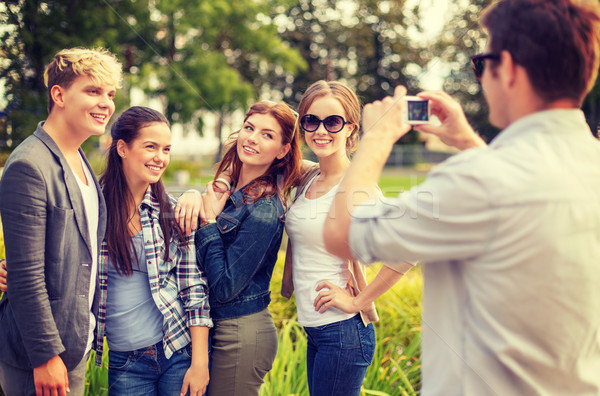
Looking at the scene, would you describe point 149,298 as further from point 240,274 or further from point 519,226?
point 519,226

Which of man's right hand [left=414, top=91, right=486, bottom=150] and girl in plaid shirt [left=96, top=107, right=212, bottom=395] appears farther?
girl in plaid shirt [left=96, top=107, right=212, bottom=395]

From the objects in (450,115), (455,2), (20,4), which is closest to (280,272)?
(450,115)

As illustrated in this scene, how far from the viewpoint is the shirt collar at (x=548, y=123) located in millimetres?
1100

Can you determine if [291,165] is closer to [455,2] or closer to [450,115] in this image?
[450,115]

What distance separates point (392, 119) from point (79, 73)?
132cm

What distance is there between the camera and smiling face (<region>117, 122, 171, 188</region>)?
7.35 feet

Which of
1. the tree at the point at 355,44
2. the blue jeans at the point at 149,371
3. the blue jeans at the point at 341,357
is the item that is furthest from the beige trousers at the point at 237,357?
the tree at the point at 355,44

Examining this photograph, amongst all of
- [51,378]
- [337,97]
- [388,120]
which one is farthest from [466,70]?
[51,378]

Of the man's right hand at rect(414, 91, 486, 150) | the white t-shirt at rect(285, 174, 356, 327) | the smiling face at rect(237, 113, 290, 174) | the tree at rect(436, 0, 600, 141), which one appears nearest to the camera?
the man's right hand at rect(414, 91, 486, 150)

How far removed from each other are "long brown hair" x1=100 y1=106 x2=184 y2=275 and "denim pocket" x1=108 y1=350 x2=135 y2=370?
33cm

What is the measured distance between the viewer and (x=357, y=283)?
2.33 m

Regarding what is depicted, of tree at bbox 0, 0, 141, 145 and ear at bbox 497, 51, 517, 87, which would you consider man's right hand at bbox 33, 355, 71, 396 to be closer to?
ear at bbox 497, 51, 517, 87

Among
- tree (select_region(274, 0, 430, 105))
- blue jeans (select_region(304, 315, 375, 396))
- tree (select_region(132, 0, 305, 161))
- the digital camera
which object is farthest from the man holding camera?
tree (select_region(274, 0, 430, 105))

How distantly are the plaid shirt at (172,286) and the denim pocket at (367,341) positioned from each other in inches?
25.6
